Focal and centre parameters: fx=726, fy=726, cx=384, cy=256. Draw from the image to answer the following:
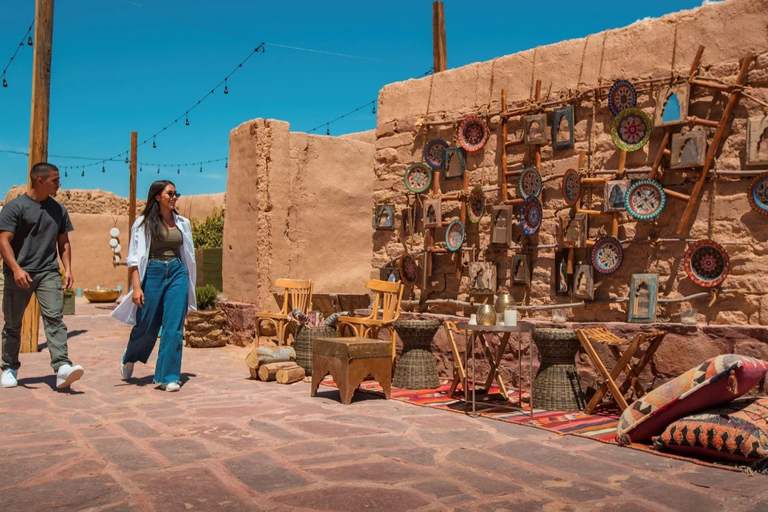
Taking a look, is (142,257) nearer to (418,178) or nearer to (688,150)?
(418,178)

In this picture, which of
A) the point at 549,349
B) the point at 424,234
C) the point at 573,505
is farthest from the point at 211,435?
the point at 424,234

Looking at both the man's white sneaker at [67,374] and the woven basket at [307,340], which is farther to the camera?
the woven basket at [307,340]

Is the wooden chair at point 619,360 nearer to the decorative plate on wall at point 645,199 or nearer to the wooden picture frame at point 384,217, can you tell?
the decorative plate on wall at point 645,199

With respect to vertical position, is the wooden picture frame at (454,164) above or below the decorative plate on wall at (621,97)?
below

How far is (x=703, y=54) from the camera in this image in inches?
216

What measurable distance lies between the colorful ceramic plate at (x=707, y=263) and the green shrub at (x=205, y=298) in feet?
21.3

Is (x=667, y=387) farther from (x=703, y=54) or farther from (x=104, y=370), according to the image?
(x=104, y=370)

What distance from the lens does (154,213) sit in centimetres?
592

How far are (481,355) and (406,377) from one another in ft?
2.39

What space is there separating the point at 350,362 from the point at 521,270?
194cm

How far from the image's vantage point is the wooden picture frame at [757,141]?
508cm

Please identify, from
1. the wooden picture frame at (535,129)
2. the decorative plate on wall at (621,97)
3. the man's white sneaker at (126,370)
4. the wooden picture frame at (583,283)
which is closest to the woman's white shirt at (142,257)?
the man's white sneaker at (126,370)

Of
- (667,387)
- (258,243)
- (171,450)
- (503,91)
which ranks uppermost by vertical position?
(503,91)

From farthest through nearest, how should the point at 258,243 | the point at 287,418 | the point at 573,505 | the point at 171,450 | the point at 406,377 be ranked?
1. the point at 258,243
2. the point at 406,377
3. the point at 287,418
4. the point at 171,450
5. the point at 573,505
